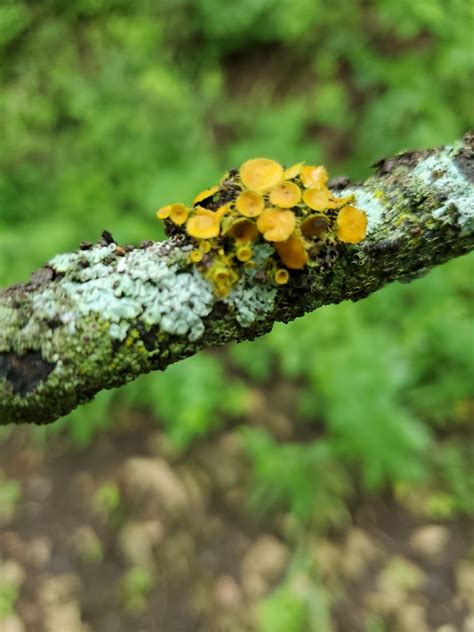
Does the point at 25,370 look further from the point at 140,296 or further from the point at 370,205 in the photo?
the point at 370,205

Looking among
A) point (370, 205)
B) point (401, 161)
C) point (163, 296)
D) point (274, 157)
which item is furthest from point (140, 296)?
point (274, 157)

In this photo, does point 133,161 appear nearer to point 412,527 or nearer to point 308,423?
point 308,423

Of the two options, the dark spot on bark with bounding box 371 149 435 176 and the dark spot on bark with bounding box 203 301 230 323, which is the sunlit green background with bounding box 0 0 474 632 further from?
the dark spot on bark with bounding box 203 301 230 323

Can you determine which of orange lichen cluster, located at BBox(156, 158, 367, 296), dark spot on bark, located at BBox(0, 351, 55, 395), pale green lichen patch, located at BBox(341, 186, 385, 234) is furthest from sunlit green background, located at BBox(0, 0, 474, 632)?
dark spot on bark, located at BBox(0, 351, 55, 395)

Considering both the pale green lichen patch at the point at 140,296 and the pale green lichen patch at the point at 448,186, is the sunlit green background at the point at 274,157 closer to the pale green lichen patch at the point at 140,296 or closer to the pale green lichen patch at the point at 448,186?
the pale green lichen patch at the point at 448,186

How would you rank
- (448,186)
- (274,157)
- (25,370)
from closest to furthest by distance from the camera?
(25,370) < (448,186) < (274,157)

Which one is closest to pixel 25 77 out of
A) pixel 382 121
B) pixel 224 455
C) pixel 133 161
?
pixel 133 161
